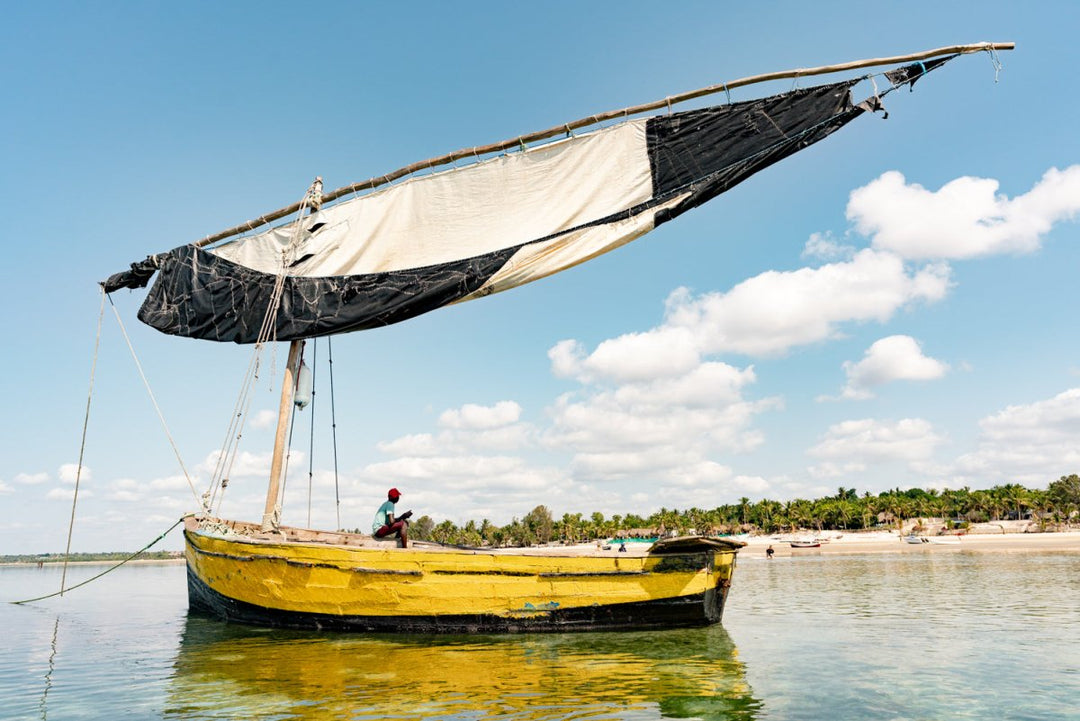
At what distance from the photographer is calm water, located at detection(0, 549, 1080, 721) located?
6.60m

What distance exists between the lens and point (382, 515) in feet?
39.7

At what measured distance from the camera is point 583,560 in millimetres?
10180

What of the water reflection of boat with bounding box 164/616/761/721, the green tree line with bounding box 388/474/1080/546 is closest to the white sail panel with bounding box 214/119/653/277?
the water reflection of boat with bounding box 164/616/761/721

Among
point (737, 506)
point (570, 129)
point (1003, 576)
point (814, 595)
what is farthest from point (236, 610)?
point (737, 506)

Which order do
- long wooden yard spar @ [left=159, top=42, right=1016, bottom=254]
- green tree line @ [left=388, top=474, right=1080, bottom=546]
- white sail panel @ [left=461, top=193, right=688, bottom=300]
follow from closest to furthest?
long wooden yard spar @ [left=159, top=42, right=1016, bottom=254]
white sail panel @ [left=461, top=193, right=688, bottom=300]
green tree line @ [left=388, top=474, right=1080, bottom=546]

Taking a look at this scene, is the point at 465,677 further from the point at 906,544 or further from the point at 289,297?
the point at 906,544

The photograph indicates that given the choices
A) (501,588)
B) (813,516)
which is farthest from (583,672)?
(813,516)

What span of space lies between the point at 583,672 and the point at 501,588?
2.59 meters

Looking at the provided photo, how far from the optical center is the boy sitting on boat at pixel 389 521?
39.5 ft

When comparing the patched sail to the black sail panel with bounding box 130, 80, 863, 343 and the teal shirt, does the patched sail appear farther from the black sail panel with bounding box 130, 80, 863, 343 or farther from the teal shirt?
the teal shirt

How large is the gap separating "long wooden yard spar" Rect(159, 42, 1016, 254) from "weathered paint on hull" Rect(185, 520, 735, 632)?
25.0ft

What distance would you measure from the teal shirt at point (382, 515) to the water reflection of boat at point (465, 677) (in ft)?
6.44

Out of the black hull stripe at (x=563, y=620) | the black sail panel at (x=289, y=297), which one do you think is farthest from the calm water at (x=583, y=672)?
the black sail panel at (x=289, y=297)

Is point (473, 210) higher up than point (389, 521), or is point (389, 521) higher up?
point (473, 210)
